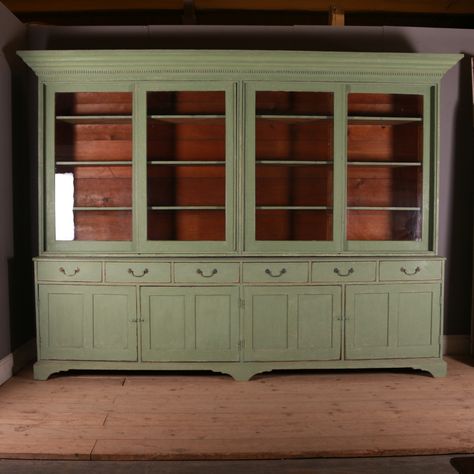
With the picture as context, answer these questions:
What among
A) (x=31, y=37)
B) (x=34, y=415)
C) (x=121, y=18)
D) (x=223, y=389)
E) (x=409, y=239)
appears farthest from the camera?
(x=121, y=18)

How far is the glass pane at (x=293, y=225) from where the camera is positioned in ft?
11.0

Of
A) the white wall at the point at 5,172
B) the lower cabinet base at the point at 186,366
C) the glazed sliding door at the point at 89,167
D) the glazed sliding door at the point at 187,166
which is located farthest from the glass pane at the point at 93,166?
the lower cabinet base at the point at 186,366

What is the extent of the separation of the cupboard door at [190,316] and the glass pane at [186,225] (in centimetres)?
36

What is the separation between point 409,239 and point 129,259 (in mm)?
1944

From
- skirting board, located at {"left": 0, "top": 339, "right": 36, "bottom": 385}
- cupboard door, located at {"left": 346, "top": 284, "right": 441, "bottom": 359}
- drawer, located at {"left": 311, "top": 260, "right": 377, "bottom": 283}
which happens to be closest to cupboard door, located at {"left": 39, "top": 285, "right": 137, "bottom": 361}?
skirting board, located at {"left": 0, "top": 339, "right": 36, "bottom": 385}

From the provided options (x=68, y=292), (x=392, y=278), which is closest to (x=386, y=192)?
(x=392, y=278)

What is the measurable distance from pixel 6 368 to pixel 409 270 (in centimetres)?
284

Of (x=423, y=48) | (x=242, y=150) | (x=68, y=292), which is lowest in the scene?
(x=68, y=292)

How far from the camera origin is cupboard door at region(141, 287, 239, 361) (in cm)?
329

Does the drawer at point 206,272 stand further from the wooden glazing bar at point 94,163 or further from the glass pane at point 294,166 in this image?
the wooden glazing bar at point 94,163

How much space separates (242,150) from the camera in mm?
3291

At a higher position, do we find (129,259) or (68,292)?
(129,259)

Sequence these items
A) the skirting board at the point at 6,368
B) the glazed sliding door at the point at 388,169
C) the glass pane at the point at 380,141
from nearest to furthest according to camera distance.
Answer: the skirting board at the point at 6,368, the glazed sliding door at the point at 388,169, the glass pane at the point at 380,141

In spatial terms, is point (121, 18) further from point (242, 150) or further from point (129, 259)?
point (129, 259)
